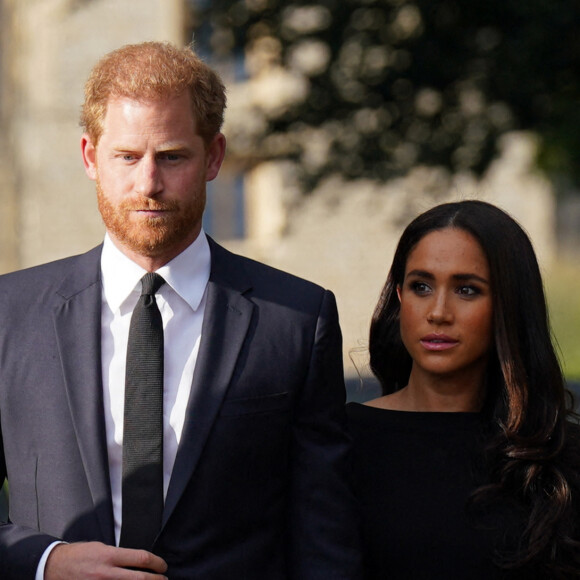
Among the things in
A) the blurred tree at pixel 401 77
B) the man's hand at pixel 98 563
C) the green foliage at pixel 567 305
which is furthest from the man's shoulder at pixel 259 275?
the green foliage at pixel 567 305

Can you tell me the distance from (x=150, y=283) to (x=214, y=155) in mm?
363

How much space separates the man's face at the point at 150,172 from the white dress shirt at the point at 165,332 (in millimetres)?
119

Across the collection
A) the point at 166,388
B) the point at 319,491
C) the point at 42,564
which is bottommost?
the point at 42,564

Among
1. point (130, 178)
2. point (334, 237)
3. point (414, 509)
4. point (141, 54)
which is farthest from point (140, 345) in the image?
point (334, 237)

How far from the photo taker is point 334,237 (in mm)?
20062

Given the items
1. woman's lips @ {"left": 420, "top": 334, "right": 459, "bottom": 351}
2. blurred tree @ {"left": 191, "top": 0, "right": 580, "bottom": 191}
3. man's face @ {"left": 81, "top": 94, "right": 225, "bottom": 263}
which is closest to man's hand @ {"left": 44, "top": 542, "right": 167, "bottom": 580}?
man's face @ {"left": 81, "top": 94, "right": 225, "bottom": 263}

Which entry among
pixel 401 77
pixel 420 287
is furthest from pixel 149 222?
pixel 401 77

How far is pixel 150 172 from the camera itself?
2863 mm

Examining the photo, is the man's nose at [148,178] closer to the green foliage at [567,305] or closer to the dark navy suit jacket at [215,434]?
the dark navy suit jacket at [215,434]

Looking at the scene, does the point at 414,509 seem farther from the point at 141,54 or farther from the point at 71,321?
the point at 141,54

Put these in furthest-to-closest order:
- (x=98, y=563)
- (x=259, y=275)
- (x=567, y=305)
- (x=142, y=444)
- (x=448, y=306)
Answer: (x=567, y=305), (x=448, y=306), (x=259, y=275), (x=142, y=444), (x=98, y=563)

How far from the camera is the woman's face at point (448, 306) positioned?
3.40 metres

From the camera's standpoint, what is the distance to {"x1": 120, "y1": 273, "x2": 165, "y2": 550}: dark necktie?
2.88m

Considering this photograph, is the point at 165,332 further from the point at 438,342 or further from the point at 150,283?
the point at 438,342
